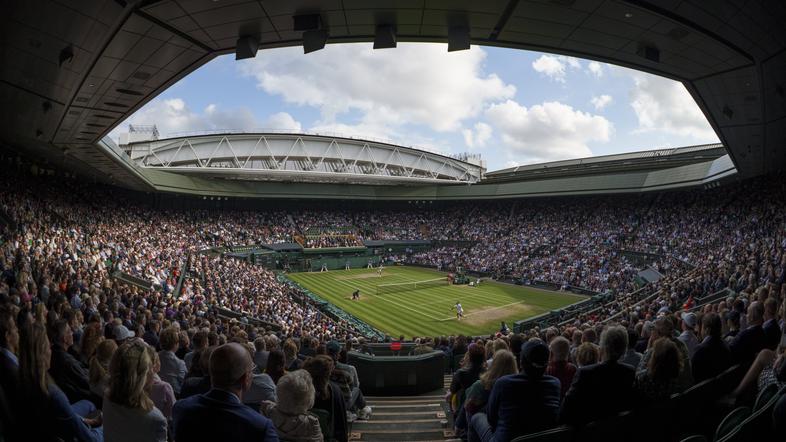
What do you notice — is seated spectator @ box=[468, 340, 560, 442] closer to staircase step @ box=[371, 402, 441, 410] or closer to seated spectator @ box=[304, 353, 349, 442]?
seated spectator @ box=[304, 353, 349, 442]

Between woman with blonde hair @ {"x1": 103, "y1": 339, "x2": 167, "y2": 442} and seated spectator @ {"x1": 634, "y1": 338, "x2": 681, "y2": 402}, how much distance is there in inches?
154

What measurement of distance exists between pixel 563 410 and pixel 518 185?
44.7 m

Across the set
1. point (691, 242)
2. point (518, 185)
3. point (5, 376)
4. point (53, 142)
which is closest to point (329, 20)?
point (5, 376)

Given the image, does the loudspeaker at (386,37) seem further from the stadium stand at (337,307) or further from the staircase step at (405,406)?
the staircase step at (405,406)

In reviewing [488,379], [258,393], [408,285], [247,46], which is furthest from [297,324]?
[488,379]

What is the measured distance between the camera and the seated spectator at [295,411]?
305 cm

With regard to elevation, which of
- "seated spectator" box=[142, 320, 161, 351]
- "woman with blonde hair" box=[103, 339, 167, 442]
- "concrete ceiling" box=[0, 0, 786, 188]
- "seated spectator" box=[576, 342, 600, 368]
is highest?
"concrete ceiling" box=[0, 0, 786, 188]

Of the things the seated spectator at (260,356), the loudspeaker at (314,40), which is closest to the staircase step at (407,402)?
the seated spectator at (260,356)

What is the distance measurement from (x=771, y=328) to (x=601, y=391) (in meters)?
3.59

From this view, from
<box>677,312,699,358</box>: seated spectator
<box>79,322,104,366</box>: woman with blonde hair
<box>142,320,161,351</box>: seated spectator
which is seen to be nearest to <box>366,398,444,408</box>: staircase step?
<box>142,320,161,351</box>: seated spectator

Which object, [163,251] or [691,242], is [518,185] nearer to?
[691,242]

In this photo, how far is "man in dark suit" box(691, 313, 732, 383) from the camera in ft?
15.5

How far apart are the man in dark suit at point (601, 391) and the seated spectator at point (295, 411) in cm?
209

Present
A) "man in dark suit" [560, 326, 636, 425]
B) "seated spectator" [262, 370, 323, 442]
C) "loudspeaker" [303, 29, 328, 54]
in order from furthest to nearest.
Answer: "loudspeaker" [303, 29, 328, 54], "man in dark suit" [560, 326, 636, 425], "seated spectator" [262, 370, 323, 442]
